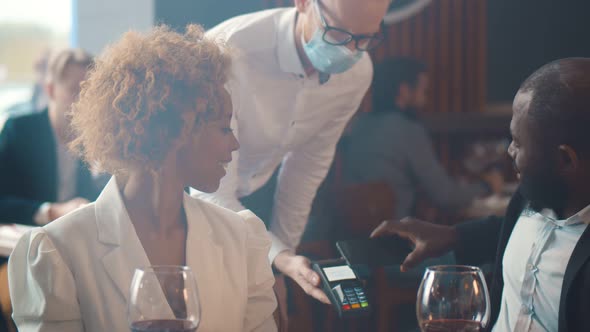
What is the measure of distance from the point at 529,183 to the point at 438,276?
403 millimetres

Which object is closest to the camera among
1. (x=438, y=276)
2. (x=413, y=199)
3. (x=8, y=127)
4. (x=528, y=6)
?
(x=438, y=276)

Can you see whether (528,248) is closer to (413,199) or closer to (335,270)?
(335,270)

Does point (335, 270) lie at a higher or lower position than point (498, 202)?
higher

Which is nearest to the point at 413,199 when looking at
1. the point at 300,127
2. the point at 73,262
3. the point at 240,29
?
the point at 300,127

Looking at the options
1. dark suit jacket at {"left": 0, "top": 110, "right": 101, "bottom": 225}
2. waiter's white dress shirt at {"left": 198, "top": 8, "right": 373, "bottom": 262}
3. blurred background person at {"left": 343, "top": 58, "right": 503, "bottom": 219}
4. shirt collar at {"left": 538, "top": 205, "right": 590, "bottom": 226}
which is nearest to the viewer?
shirt collar at {"left": 538, "top": 205, "right": 590, "bottom": 226}

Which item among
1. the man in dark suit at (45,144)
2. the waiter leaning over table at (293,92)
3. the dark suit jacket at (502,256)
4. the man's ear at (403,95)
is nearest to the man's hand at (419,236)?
the dark suit jacket at (502,256)

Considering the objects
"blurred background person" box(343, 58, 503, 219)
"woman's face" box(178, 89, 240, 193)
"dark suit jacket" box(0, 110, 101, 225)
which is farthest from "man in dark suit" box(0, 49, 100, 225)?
"woman's face" box(178, 89, 240, 193)

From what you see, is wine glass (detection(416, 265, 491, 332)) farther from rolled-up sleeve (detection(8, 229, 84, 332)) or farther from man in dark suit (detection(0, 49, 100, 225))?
man in dark suit (detection(0, 49, 100, 225))

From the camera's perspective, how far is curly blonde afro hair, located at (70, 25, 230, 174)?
1364 millimetres

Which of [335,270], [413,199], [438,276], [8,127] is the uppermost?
[438,276]

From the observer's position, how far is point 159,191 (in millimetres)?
1437

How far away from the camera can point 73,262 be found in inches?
50.3

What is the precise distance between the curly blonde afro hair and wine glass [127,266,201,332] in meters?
0.41

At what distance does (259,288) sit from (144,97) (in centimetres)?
41
